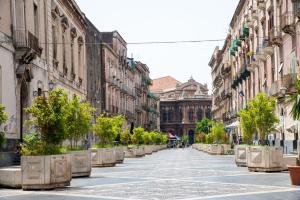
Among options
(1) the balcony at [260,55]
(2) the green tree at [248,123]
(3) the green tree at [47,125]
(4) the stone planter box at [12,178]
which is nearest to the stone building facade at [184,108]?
(1) the balcony at [260,55]

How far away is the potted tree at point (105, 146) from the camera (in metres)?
25.4

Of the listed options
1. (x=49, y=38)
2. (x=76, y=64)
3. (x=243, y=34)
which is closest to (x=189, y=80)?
(x=243, y=34)

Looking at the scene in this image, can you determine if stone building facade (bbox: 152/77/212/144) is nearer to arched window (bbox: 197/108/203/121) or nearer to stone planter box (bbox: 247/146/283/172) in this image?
arched window (bbox: 197/108/203/121)

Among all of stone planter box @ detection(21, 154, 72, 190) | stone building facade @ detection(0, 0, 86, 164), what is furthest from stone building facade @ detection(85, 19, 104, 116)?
stone planter box @ detection(21, 154, 72, 190)

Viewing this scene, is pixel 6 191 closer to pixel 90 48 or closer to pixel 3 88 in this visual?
pixel 3 88

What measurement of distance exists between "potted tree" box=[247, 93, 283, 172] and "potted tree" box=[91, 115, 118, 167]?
703 centimetres

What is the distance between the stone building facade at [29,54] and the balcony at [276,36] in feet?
43.0

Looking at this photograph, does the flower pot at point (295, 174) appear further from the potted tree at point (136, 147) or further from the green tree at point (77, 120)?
the potted tree at point (136, 147)

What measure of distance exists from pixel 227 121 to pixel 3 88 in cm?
5536

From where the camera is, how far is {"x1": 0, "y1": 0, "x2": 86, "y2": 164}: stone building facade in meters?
22.8

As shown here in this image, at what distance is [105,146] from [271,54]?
56.2ft

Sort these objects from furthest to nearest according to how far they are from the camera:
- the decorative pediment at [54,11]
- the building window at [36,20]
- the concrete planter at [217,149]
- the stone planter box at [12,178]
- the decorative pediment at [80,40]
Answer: the concrete planter at [217,149] < the decorative pediment at [80,40] < the decorative pediment at [54,11] < the building window at [36,20] < the stone planter box at [12,178]

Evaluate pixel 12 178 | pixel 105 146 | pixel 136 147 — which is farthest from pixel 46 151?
pixel 136 147

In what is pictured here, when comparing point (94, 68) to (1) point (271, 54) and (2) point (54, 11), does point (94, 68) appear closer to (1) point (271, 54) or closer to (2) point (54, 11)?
(1) point (271, 54)
